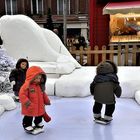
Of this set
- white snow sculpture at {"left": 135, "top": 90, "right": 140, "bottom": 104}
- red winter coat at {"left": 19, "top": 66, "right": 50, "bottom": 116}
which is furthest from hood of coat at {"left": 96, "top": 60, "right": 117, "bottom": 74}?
white snow sculpture at {"left": 135, "top": 90, "right": 140, "bottom": 104}

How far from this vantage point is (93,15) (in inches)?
423

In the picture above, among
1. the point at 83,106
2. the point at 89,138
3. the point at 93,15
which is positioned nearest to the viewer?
the point at 89,138

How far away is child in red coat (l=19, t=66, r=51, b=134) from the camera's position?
4195mm

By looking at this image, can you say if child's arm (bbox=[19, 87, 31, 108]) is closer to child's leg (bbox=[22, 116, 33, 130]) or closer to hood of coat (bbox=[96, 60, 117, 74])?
child's leg (bbox=[22, 116, 33, 130])

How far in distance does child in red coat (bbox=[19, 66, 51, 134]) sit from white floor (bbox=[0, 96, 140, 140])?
6.1 inches

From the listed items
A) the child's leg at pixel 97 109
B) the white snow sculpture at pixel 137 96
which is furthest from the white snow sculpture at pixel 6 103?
the white snow sculpture at pixel 137 96

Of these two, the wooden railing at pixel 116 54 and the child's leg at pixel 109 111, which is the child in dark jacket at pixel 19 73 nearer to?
the child's leg at pixel 109 111

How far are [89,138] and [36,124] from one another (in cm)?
81

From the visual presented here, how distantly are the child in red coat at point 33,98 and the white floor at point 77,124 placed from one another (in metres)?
0.16

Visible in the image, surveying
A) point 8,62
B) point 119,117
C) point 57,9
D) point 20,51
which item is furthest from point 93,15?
point 57,9

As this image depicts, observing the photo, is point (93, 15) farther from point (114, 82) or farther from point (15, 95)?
point (114, 82)

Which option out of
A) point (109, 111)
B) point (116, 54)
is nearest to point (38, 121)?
point (109, 111)

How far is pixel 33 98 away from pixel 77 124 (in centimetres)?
92

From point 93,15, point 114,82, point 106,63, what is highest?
point 93,15
